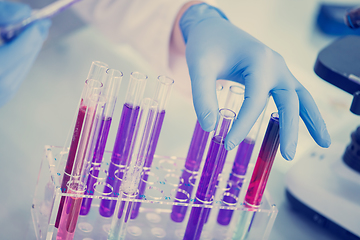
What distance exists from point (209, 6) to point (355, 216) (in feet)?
2.54

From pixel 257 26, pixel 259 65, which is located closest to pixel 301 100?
pixel 259 65

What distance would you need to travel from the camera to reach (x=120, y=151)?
930mm

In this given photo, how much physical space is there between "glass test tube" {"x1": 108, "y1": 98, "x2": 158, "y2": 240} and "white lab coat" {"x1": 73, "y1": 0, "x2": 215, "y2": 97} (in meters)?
0.59

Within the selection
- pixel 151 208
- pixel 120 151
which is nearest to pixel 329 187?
pixel 151 208

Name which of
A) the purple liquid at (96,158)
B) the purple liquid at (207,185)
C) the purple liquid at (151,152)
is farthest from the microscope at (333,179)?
the purple liquid at (96,158)

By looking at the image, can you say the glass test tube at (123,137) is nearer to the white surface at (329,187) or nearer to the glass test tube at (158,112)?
the glass test tube at (158,112)

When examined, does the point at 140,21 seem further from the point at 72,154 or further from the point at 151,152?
the point at 72,154

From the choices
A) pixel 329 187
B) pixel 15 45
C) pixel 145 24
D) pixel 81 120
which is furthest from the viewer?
pixel 145 24

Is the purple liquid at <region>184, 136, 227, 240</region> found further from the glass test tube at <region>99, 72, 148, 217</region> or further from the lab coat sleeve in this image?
the lab coat sleeve

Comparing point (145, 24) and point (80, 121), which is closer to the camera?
point (80, 121)

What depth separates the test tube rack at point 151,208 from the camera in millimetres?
861

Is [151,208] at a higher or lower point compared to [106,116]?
lower

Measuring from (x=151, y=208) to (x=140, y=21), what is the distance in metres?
0.73

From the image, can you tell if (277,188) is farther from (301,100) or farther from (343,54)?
(343,54)
